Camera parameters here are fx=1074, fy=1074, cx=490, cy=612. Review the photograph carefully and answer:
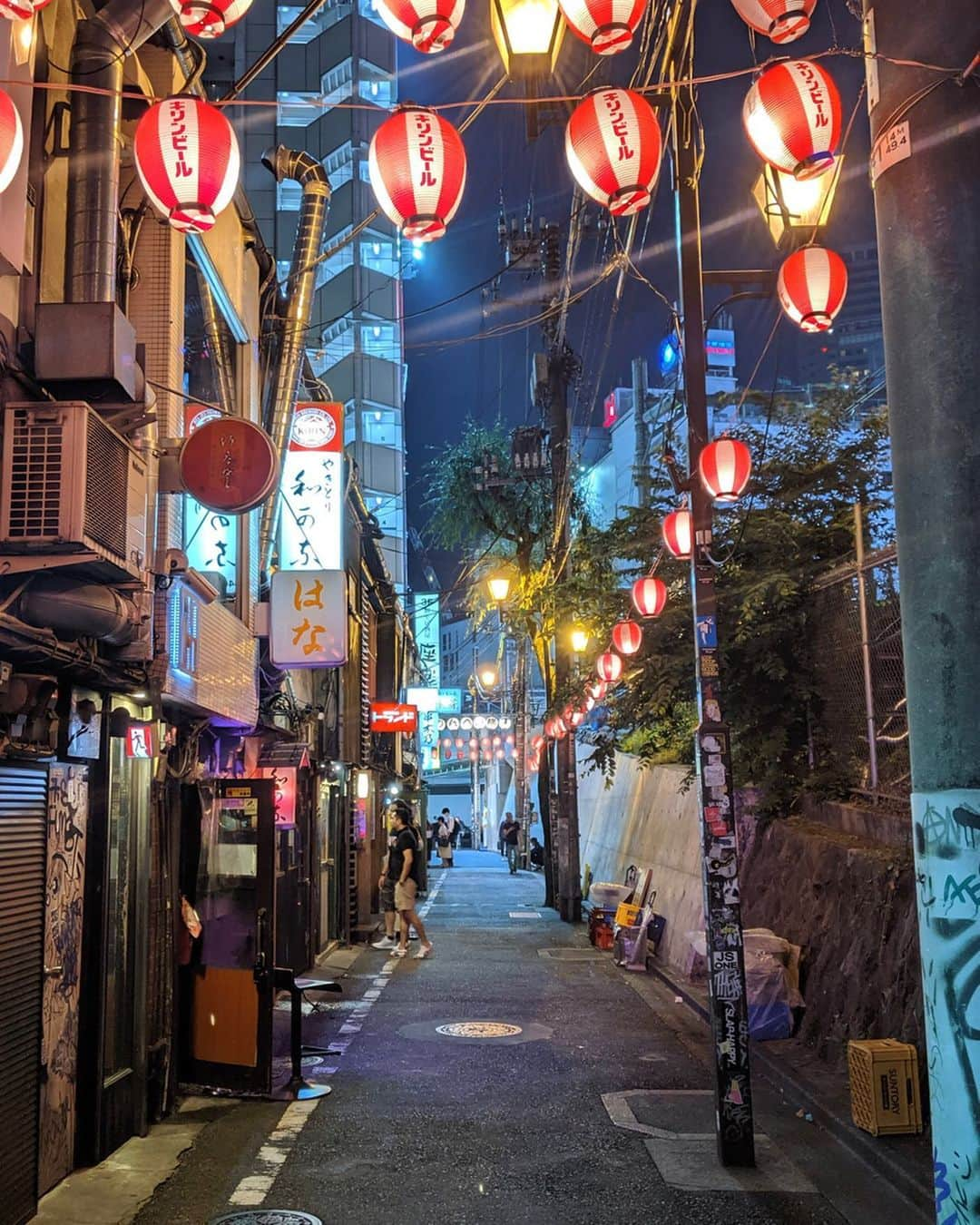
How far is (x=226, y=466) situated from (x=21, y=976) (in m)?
4.24

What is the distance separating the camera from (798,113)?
672 cm

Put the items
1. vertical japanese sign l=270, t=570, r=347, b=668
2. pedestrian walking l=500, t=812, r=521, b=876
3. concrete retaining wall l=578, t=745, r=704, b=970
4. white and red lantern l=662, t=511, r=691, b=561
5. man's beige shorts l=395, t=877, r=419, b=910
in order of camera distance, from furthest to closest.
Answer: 1. pedestrian walking l=500, t=812, r=521, b=876
2. man's beige shorts l=395, t=877, r=419, b=910
3. concrete retaining wall l=578, t=745, r=704, b=970
4. white and red lantern l=662, t=511, r=691, b=561
5. vertical japanese sign l=270, t=570, r=347, b=668

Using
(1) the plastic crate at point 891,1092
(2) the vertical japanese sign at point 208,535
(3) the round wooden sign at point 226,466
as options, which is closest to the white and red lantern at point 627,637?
(2) the vertical japanese sign at point 208,535

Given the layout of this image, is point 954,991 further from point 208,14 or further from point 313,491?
point 313,491

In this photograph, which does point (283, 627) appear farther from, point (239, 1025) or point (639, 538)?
point (639, 538)

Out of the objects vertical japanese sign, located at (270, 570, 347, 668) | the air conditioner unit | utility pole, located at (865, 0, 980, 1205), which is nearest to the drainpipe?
vertical japanese sign, located at (270, 570, 347, 668)

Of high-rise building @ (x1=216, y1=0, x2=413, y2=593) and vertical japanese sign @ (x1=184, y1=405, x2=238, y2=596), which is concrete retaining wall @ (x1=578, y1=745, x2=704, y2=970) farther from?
high-rise building @ (x1=216, y1=0, x2=413, y2=593)

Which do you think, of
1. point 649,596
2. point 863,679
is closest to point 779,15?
point 863,679

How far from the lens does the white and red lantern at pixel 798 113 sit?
6.71 m

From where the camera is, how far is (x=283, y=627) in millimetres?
13477

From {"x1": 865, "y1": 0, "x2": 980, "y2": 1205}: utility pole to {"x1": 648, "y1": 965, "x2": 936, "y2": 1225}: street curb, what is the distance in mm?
3329

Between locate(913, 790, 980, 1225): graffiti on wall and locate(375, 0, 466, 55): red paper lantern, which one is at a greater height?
locate(375, 0, 466, 55): red paper lantern

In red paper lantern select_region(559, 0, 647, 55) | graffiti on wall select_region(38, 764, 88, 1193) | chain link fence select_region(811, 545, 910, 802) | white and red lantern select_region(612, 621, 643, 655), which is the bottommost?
graffiti on wall select_region(38, 764, 88, 1193)

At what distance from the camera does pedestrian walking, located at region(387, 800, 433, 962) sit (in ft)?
59.3
